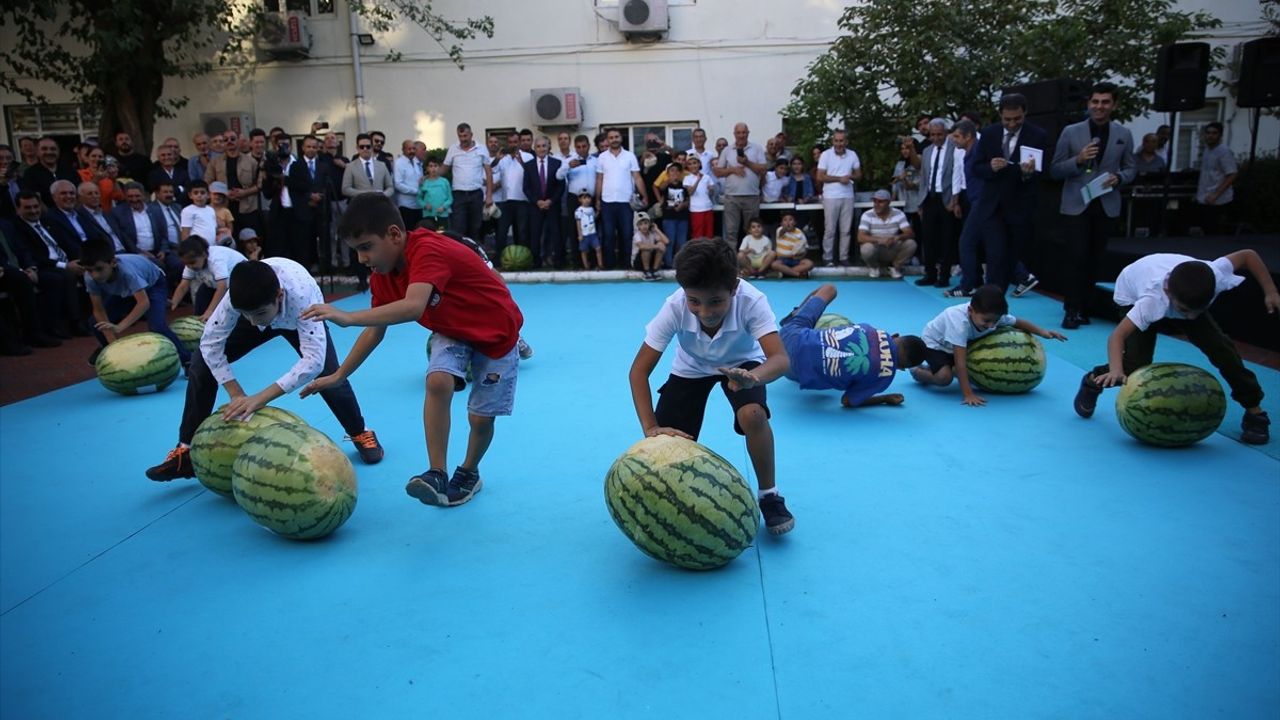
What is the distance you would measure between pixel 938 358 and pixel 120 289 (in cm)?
686

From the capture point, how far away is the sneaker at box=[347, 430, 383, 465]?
5.21 metres

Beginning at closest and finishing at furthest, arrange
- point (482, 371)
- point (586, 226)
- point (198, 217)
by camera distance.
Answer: point (482, 371)
point (198, 217)
point (586, 226)

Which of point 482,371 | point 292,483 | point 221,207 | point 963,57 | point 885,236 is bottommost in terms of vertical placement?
point 292,483

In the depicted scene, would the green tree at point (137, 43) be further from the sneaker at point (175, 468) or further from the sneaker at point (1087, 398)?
the sneaker at point (1087, 398)

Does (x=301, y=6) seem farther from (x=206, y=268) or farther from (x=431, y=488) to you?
(x=431, y=488)

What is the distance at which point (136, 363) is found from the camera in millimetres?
7105

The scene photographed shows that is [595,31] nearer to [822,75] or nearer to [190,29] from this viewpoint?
[822,75]

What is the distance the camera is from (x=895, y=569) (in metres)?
3.64

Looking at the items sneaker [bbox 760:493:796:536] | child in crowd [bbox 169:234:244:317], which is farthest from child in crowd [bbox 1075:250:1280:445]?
child in crowd [bbox 169:234:244:317]

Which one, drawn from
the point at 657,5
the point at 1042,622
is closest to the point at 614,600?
the point at 1042,622

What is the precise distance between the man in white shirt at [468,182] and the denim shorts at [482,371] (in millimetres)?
9783

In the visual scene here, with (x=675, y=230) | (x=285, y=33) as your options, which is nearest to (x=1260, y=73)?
(x=675, y=230)

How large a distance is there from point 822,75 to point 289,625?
13.3 m

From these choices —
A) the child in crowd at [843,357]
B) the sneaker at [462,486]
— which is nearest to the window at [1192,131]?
the child in crowd at [843,357]
